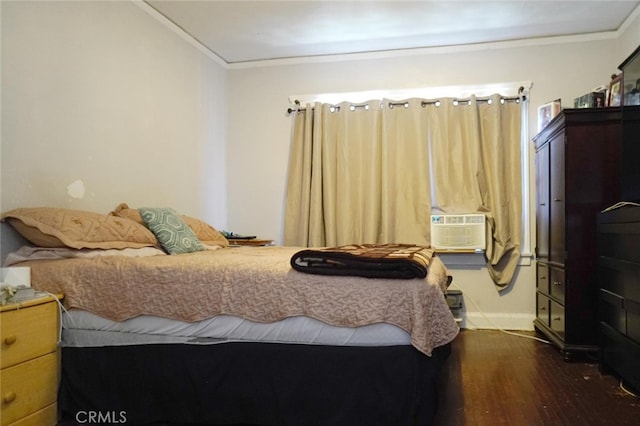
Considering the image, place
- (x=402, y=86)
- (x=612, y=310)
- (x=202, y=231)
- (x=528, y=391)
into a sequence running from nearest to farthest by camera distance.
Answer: (x=528, y=391) → (x=612, y=310) → (x=202, y=231) → (x=402, y=86)

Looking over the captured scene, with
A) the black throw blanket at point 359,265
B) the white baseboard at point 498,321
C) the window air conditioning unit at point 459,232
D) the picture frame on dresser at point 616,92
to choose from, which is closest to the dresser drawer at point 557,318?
the white baseboard at point 498,321

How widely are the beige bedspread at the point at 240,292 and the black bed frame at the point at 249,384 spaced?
5.1 inches

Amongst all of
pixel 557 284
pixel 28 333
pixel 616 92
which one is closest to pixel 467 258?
pixel 557 284

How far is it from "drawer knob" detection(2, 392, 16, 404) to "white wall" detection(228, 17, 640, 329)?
2737 millimetres

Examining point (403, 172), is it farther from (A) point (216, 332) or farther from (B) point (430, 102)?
(A) point (216, 332)

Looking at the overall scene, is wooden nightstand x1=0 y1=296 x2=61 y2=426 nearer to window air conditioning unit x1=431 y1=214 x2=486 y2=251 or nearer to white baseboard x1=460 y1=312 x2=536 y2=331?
window air conditioning unit x1=431 y1=214 x2=486 y2=251

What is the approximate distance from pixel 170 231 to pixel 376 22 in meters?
2.21

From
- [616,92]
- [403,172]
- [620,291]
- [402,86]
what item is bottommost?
[620,291]

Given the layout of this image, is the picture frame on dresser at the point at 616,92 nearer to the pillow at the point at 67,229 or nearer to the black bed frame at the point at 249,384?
the black bed frame at the point at 249,384

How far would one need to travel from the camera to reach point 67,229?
2084mm

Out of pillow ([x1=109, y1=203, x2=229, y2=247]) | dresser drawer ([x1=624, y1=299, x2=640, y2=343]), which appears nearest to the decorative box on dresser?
dresser drawer ([x1=624, y1=299, x2=640, y2=343])

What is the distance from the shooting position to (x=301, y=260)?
70.5 inches

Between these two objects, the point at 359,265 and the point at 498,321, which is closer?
the point at 359,265

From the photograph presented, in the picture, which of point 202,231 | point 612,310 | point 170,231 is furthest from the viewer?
point 202,231
